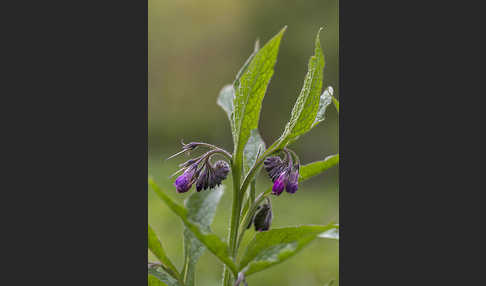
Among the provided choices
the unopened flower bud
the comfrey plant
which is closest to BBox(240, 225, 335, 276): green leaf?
the comfrey plant

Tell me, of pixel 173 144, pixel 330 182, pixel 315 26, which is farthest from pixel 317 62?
pixel 330 182

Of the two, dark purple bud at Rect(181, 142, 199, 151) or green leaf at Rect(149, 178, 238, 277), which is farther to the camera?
dark purple bud at Rect(181, 142, 199, 151)

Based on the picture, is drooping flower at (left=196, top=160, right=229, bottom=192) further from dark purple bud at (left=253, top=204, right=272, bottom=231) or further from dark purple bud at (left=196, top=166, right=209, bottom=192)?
dark purple bud at (left=253, top=204, right=272, bottom=231)

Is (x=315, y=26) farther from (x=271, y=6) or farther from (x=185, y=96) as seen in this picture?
(x=185, y=96)

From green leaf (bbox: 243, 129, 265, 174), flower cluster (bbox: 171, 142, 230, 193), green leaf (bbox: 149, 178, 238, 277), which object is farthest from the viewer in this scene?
green leaf (bbox: 243, 129, 265, 174)

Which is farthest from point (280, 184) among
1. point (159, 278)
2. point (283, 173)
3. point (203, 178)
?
point (159, 278)

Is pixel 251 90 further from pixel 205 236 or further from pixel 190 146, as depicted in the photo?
pixel 205 236

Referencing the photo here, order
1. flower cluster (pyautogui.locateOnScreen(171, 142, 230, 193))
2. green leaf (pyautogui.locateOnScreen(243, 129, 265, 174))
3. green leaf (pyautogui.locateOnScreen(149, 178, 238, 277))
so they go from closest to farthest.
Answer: green leaf (pyautogui.locateOnScreen(149, 178, 238, 277)) → flower cluster (pyautogui.locateOnScreen(171, 142, 230, 193)) → green leaf (pyautogui.locateOnScreen(243, 129, 265, 174))
